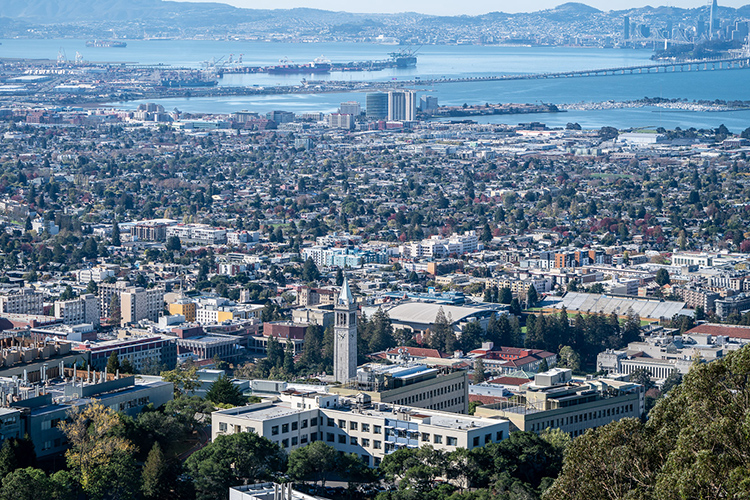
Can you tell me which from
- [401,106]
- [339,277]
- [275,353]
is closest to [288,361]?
[275,353]

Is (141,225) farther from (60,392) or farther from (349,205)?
(60,392)

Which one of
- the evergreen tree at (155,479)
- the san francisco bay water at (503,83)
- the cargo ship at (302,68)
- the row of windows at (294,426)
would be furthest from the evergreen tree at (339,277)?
the cargo ship at (302,68)

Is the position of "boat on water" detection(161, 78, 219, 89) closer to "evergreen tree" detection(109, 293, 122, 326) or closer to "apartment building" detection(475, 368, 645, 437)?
"evergreen tree" detection(109, 293, 122, 326)

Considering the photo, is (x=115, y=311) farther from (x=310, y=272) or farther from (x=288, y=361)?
(x=288, y=361)

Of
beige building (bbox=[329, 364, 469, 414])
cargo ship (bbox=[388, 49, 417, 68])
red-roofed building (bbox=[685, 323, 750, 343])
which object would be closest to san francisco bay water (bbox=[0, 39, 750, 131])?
cargo ship (bbox=[388, 49, 417, 68])

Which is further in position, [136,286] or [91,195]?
[91,195]

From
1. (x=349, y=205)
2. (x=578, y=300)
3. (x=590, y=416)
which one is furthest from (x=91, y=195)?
(x=590, y=416)

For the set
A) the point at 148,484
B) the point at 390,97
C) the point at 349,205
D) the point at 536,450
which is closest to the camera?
the point at 148,484
